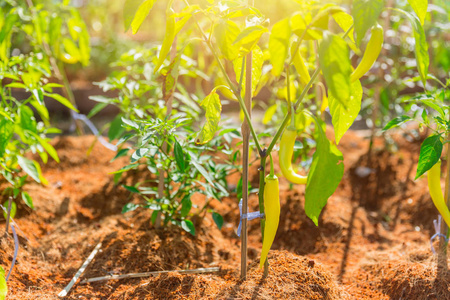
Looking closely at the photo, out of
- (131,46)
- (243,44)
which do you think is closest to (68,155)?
(243,44)

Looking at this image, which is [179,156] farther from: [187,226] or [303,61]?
[303,61]

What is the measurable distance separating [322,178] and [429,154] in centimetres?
45

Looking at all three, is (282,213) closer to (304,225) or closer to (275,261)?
(304,225)

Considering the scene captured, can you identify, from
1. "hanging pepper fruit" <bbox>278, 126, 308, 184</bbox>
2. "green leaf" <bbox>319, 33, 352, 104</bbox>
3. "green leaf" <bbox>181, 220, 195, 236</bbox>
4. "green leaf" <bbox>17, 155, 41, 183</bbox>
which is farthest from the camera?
"green leaf" <bbox>17, 155, 41, 183</bbox>

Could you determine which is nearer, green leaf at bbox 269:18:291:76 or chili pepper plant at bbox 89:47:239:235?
green leaf at bbox 269:18:291:76

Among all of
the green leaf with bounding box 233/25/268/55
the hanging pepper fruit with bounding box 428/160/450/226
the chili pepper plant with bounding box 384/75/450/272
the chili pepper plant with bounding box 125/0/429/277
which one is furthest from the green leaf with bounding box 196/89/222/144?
the hanging pepper fruit with bounding box 428/160/450/226

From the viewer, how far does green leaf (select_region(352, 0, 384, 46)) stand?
92 centimetres

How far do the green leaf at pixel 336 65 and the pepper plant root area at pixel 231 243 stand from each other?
728 mm

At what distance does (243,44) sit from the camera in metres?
1.09

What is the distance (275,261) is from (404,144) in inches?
82.5

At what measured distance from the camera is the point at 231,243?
6.76 feet

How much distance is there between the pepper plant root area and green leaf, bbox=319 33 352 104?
73 centimetres

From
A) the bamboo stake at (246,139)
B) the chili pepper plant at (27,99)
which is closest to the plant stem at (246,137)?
the bamboo stake at (246,139)

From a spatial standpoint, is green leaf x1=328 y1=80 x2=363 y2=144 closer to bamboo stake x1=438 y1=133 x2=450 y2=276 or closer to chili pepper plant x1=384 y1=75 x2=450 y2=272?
chili pepper plant x1=384 y1=75 x2=450 y2=272
